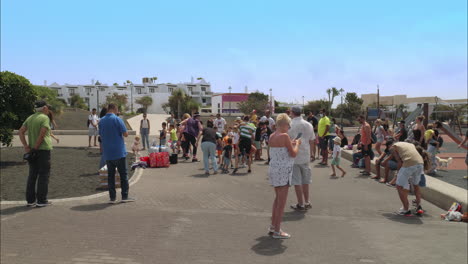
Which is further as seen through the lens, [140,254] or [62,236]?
[62,236]

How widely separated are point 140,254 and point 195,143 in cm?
858

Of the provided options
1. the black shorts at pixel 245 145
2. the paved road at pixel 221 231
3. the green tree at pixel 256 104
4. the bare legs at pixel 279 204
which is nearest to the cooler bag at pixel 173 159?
the black shorts at pixel 245 145

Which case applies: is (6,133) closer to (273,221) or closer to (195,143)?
(195,143)

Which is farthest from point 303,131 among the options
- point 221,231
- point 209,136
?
point 209,136

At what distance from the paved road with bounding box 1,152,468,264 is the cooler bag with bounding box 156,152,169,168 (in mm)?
3484

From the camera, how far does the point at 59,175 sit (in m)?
9.30

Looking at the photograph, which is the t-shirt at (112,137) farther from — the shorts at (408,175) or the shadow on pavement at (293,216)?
the shorts at (408,175)

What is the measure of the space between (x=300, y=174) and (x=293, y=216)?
0.78 meters

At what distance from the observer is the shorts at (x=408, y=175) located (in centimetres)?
637

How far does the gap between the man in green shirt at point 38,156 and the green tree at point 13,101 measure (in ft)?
16.2

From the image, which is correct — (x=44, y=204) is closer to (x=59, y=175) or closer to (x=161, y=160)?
(x=59, y=175)

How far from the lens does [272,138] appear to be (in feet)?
16.7

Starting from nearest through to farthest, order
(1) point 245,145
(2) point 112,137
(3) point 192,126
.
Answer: (2) point 112,137, (1) point 245,145, (3) point 192,126

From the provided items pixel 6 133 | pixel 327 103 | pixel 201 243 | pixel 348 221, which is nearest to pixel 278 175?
pixel 201 243
